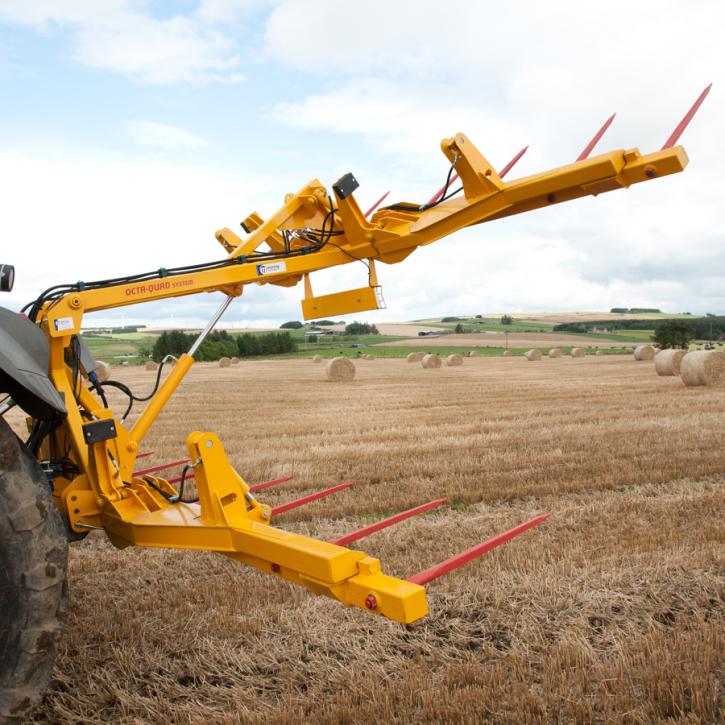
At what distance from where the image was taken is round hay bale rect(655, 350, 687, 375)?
1978 cm

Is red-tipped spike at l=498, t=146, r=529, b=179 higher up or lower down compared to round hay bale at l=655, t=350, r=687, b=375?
higher up

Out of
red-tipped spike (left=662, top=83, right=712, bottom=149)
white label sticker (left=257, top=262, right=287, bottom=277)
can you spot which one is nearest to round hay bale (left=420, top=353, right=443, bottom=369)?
white label sticker (left=257, top=262, right=287, bottom=277)

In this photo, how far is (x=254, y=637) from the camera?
3.43 m

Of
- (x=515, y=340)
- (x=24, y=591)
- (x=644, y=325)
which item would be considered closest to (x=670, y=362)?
(x=24, y=591)

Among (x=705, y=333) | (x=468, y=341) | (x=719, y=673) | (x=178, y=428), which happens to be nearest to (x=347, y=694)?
(x=719, y=673)

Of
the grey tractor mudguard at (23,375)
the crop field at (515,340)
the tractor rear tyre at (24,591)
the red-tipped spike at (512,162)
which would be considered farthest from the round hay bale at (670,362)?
the crop field at (515,340)

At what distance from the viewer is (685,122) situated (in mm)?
3348

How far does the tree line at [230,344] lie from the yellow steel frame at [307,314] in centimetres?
3559

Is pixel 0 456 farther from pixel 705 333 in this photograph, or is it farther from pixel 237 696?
pixel 705 333

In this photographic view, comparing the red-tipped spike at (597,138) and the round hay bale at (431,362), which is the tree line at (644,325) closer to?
the round hay bale at (431,362)

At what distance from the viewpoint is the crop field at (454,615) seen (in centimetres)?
287

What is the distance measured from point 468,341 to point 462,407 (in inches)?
1445

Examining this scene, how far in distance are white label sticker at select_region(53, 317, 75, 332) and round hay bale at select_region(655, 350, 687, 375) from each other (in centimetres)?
1934

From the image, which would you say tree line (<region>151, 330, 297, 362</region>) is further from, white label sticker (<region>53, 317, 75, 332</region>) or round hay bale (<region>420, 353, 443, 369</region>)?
white label sticker (<region>53, 317, 75, 332</region>)
